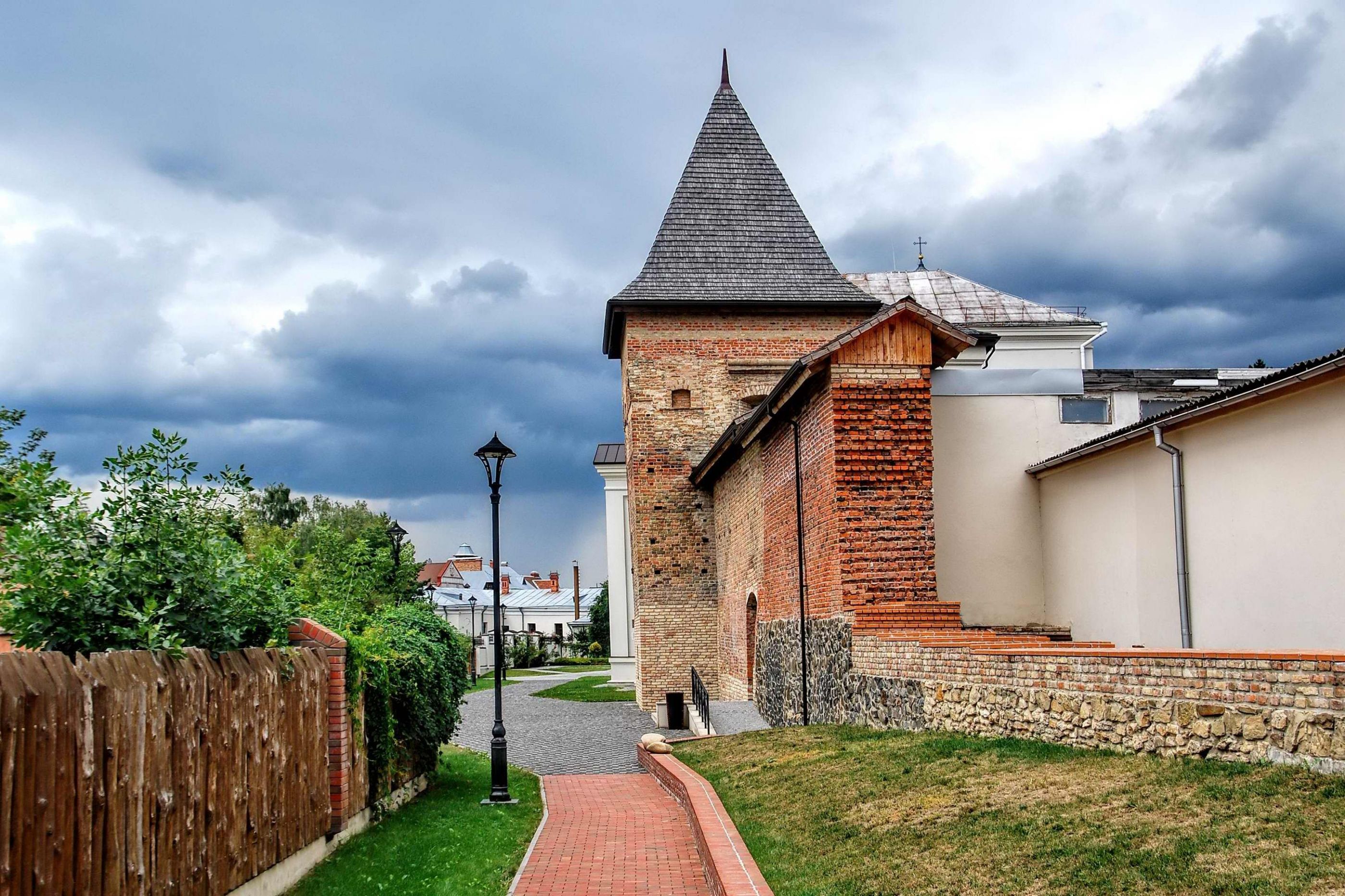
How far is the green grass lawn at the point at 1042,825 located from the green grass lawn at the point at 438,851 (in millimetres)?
1954

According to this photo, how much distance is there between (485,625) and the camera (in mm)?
70062

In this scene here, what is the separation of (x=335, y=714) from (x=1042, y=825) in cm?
553

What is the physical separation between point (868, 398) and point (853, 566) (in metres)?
1.91

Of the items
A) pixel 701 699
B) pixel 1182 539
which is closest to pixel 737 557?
pixel 701 699

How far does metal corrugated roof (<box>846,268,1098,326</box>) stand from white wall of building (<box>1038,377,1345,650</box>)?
15.2 m

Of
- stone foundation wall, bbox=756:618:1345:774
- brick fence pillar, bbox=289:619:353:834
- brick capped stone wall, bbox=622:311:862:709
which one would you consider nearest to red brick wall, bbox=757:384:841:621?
stone foundation wall, bbox=756:618:1345:774

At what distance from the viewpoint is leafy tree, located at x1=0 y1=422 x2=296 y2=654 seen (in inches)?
249

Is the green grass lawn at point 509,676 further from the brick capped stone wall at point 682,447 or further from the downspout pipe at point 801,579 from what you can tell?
the downspout pipe at point 801,579

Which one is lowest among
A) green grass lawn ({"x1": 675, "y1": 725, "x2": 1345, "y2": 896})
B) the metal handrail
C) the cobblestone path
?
the cobblestone path

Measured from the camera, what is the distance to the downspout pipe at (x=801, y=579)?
1491 centimetres

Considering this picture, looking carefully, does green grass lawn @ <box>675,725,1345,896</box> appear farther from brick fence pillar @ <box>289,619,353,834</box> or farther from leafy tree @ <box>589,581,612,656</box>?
leafy tree @ <box>589,581,612,656</box>

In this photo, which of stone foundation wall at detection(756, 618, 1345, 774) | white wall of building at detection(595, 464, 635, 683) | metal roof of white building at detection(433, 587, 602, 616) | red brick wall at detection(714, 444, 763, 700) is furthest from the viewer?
metal roof of white building at detection(433, 587, 602, 616)

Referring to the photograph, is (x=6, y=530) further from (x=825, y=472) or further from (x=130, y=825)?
(x=825, y=472)

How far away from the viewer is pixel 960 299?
2952 cm
